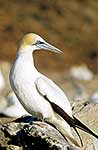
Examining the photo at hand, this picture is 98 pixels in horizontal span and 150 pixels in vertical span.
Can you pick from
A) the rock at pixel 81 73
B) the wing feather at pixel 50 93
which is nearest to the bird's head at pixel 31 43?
the wing feather at pixel 50 93

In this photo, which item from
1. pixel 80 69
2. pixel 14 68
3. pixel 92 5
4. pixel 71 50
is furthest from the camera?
Answer: pixel 92 5

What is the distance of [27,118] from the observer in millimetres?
9586

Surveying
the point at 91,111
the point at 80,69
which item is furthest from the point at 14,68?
the point at 80,69

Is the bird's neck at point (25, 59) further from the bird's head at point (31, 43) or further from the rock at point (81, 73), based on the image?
the rock at point (81, 73)

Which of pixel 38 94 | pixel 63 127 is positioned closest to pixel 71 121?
pixel 63 127

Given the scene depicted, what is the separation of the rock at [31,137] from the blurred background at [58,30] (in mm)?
21588

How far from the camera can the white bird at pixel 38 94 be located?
8.98 meters

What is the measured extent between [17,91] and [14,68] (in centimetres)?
27

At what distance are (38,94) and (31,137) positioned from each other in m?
0.87

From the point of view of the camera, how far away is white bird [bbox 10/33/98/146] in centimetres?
898

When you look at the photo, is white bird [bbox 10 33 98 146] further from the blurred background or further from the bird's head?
the blurred background

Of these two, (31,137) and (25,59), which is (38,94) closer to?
(25,59)

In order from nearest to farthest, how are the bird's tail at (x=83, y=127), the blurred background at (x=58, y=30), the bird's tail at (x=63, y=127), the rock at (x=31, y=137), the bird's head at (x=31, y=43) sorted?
the rock at (x=31, y=137) → the bird's tail at (x=83, y=127) → the bird's tail at (x=63, y=127) → the bird's head at (x=31, y=43) → the blurred background at (x=58, y=30)

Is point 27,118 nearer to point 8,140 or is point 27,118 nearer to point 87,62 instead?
point 8,140
